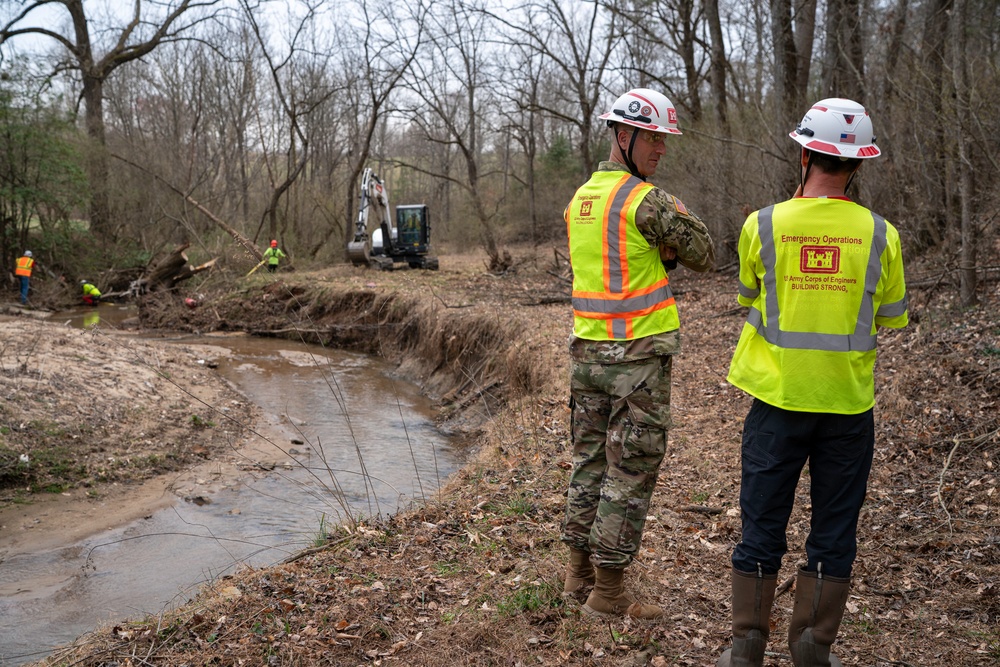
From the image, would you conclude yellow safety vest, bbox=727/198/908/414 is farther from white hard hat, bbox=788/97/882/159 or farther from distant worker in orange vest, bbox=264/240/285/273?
distant worker in orange vest, bbox=264/240/285/273

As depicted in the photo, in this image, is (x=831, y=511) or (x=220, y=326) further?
(x=220, y=326)

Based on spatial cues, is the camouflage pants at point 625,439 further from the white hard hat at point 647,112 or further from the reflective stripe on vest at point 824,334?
the white hard hat at point 647,112

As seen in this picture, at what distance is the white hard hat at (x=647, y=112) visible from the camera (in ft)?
11.5

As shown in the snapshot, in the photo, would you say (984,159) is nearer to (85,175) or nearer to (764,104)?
(764,104)

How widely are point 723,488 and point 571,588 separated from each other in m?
2.22

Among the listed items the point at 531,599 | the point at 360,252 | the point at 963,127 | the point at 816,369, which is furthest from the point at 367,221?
the point at 816,369

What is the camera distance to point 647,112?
3.51 metres

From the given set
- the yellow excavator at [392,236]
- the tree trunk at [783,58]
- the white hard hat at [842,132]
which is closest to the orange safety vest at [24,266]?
the yellow excavator at [392,236]

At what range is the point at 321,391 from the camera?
525 inches

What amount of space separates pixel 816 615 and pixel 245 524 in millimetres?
5671

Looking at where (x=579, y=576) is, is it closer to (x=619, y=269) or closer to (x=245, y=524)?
(x=619, y=269)

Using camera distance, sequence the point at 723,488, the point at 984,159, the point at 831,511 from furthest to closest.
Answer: the point at 984,159
the point at 723,488
the point at 831,511

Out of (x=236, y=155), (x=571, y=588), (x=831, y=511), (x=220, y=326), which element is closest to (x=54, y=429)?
(x=571, y=588)

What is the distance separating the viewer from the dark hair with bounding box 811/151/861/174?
9.57 ft
